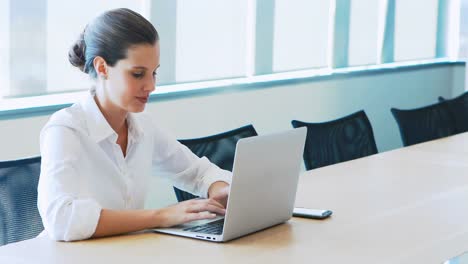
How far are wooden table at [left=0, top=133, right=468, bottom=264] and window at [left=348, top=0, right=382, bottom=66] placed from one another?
3561mm

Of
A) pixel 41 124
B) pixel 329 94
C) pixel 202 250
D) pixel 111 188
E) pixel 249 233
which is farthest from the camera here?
pixel 329 94

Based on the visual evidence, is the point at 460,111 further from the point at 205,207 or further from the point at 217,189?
the point at 205,207

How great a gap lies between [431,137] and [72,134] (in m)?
2.66

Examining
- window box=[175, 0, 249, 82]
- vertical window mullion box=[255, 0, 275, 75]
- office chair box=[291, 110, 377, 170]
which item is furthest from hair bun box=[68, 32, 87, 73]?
vertical window mullion box=[255, 0, 275, 75]

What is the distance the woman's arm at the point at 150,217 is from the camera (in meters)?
2.53

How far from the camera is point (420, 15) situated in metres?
7.91

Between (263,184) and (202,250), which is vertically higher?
(263,184)

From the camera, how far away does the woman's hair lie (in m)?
2.69

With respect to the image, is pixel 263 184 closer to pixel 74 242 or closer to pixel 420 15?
pixel 74 242

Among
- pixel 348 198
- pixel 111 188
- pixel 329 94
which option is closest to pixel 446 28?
pixel 329 94

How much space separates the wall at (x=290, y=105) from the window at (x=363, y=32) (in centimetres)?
15

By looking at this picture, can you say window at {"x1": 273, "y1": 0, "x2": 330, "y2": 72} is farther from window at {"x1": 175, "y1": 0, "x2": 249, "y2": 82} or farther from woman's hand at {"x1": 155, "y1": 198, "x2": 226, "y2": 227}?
woman's hand at {"x1": 155, "y1": 198, "x2": 226, "y2": 227}

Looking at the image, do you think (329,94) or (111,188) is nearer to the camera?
(111,188)

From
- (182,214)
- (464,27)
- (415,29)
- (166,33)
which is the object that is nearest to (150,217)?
(182,214)
